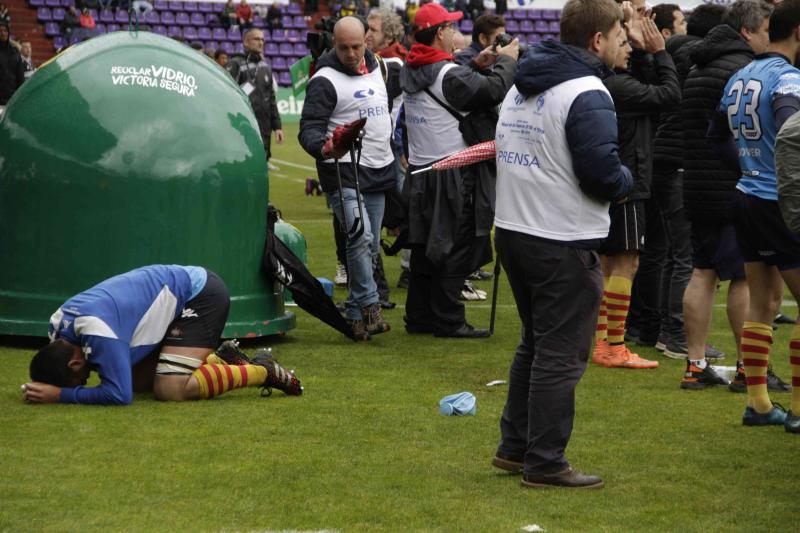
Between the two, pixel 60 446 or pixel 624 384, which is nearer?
pixel 60 446

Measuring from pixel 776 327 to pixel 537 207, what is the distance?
5400 millimetres

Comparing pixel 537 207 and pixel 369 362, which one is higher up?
pixel 537 207

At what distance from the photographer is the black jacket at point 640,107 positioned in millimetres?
8344

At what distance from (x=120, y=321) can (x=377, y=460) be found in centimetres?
163

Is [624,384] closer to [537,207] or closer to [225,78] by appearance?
[537,207]

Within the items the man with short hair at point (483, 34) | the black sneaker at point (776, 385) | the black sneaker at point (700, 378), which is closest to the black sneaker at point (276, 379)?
the black sneaker at point (700, 378)

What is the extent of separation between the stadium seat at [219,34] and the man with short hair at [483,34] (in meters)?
31.4

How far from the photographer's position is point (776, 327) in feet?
34.0

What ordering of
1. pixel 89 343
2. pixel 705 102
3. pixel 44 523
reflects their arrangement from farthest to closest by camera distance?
pixel 705 102 → pixel 89 343 → pixel 44 523

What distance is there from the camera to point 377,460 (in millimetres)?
6109

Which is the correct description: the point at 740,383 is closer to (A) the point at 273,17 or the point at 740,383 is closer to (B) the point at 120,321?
(B) the point at 120,321

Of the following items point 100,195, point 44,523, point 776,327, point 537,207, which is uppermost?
point 537,207

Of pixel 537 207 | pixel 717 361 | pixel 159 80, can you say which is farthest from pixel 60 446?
pixel 717 361

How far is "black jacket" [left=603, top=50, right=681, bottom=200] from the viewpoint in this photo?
8.34 meters
